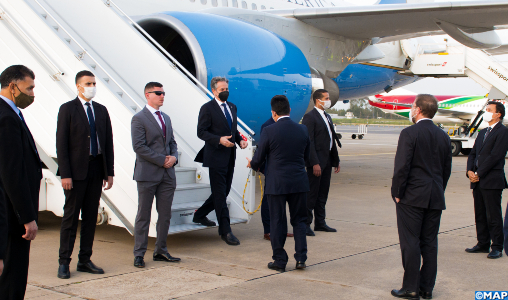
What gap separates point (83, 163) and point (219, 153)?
1.46m

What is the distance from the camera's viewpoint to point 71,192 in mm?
4102

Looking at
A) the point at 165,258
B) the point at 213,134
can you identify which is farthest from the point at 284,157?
the point at 165,258

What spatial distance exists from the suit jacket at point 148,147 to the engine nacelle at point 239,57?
2214 millimetres

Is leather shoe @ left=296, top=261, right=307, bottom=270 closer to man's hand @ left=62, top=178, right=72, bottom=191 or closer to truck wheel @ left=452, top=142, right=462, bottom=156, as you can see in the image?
man's hand @ left=62, top=178, right=72, bottom=191

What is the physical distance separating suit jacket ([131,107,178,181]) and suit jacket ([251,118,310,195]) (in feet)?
2.77

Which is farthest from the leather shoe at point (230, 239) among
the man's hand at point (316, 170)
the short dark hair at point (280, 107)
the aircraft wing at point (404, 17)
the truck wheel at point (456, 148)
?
the truck wheel at point (456, 148)

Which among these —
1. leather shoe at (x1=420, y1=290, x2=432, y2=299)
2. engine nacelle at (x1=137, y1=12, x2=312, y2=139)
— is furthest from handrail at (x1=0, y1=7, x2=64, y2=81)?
leather shoe at (x1=420, y1=290, x2=432, y2=299)

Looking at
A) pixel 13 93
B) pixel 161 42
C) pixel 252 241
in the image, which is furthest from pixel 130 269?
pixel 161 42

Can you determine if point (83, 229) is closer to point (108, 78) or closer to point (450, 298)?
point (108, 78)

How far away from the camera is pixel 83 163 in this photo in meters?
4.08

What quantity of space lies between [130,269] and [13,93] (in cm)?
203

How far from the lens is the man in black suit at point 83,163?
4.05 m

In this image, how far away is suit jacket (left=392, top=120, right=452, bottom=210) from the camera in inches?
141

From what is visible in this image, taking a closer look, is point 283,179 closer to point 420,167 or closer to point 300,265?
point 300,265
